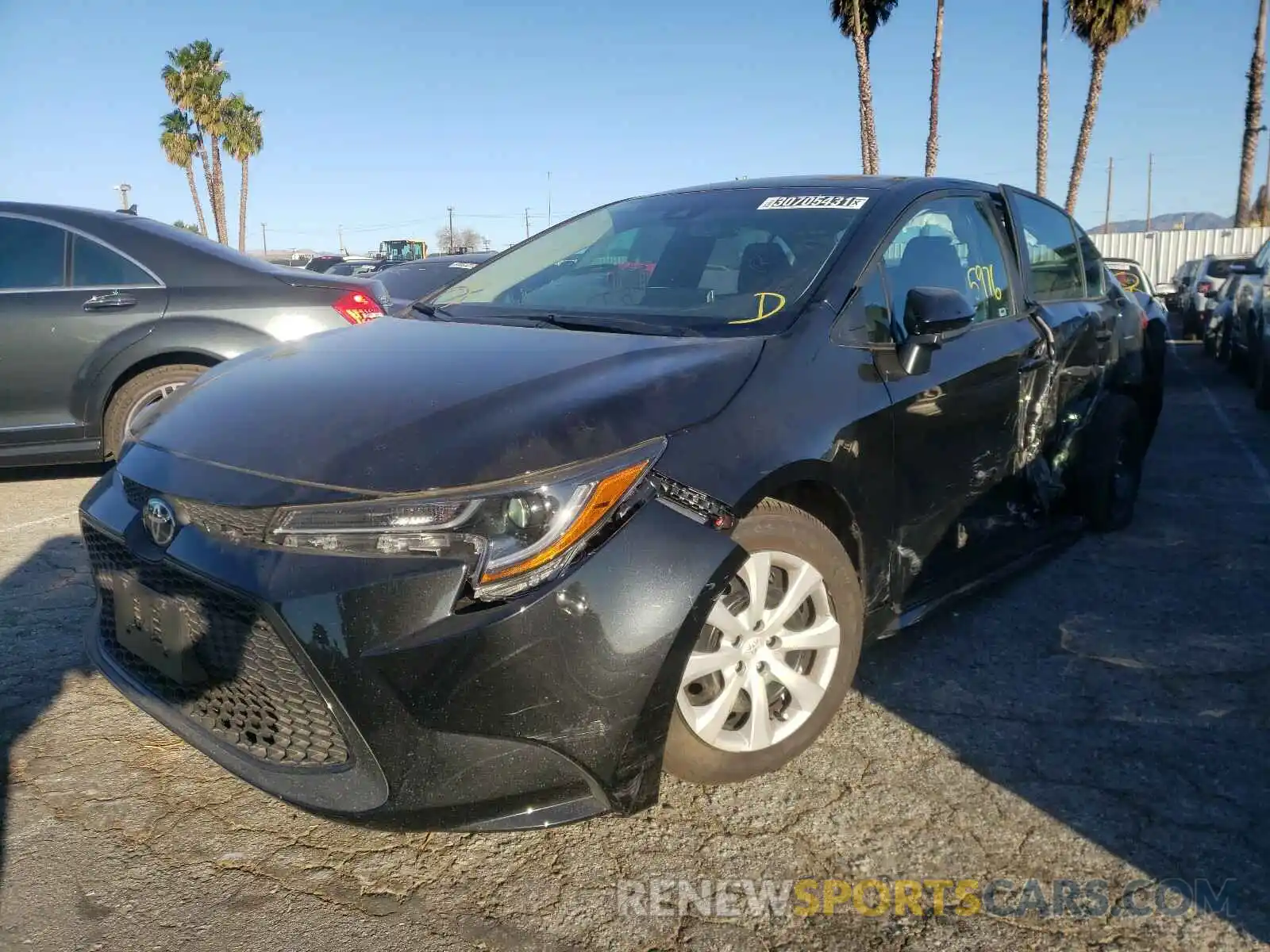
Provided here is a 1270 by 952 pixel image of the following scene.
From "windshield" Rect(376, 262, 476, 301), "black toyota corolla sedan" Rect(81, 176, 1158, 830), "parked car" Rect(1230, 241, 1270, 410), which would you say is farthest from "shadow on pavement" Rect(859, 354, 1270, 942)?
"windshield" Rect(376, 262, 476, 301)

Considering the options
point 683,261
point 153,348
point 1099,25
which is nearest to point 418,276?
point 153,348

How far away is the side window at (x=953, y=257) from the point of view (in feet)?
10.6

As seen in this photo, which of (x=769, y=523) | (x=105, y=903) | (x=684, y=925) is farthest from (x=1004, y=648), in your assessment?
(x=105, y=903)

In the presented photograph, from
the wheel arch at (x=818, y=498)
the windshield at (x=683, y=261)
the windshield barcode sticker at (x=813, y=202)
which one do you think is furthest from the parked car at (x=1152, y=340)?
the wheel arch at (x=818, y=498)

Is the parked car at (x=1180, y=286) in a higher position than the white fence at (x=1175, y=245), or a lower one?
lower

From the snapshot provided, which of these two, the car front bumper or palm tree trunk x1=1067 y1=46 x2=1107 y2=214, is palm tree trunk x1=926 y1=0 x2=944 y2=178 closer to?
palm tree trunk x1=1067 y1=46 x2=1107 y2=214

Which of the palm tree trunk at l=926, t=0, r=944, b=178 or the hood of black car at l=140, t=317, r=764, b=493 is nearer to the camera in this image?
the hood of black car at l=140, t=317, r=764, b=493

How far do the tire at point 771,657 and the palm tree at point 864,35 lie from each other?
19.5 m

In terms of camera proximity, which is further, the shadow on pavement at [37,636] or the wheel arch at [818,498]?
the shadow on pavement at [37,636]

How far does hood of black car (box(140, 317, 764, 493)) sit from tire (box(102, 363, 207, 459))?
2.84m

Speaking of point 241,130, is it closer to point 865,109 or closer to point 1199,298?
point 865,109

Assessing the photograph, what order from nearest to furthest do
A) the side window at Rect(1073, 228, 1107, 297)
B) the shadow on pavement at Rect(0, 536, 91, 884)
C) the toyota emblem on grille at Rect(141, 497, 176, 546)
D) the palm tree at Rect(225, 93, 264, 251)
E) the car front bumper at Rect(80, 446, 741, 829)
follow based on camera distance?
the car front bumper at Rect(80, 446, 741, 829) → the toyota emblem on grille at Rect(141, 497, 176, 546) → the shadow on pavement at Rect(0, 536, 91, 884) → the side window at Rect(1073, 228, 1107, 297) → the palm tree at Rect(225, 93, 264, 251)

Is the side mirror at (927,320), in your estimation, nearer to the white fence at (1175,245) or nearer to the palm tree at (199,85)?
the white fence at (1175,245)

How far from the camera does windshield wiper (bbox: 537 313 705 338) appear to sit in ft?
9.33
